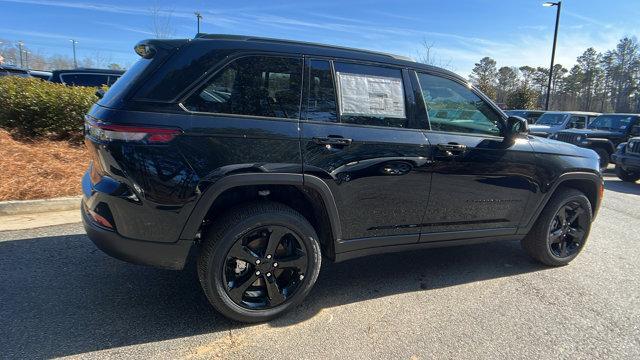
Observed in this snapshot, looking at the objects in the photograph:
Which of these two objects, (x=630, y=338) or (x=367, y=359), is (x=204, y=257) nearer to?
(x=367, y=359)

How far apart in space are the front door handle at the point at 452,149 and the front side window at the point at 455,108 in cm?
17

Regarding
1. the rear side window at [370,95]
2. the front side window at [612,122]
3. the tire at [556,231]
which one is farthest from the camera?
the front side window at [612,122]

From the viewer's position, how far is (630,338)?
311cm

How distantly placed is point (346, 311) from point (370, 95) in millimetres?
1668

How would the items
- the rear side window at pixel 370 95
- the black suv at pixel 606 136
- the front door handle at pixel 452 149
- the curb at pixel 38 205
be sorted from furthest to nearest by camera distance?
the black suv at pixel 606 136 < the curb at pixel 38 205 < the front door handle at pixel 452 149 < the rear side window at pixel 370 95

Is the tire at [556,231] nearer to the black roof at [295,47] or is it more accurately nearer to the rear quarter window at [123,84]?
the black roof at [295,47]

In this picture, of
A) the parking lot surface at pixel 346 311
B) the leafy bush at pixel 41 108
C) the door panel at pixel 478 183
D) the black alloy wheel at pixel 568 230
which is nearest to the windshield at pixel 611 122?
the parking lot surface at pixel 346 311

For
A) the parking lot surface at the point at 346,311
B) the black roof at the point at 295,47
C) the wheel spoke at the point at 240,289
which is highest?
the black roof at the point at 295,47

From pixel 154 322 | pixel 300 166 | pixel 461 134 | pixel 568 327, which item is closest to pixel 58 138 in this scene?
pixel 154 322

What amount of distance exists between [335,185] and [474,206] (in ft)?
4.66

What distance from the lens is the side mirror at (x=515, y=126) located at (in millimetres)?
3750

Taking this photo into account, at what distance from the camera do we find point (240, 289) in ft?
9.73

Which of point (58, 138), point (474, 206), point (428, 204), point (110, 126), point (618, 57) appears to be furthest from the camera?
point (618, 57)

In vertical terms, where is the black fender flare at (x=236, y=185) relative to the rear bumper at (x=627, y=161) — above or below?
above
